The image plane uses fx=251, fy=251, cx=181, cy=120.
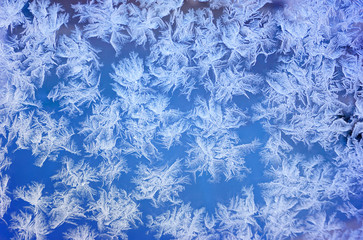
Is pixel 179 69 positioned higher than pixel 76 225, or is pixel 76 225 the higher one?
pixel 179 69

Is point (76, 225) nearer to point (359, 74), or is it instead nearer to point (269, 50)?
point (269, 50)

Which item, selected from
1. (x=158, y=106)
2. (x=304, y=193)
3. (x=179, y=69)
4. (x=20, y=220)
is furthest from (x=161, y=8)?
(x=20, y=220)

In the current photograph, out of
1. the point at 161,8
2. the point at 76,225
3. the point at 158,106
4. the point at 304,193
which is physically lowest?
the point at 76,225

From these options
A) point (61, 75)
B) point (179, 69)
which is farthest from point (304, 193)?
point (61, 75)

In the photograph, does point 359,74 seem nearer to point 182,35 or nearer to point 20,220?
point 182,35

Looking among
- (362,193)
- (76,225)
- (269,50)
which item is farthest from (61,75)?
(362,193)

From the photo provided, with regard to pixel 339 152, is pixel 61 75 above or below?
above

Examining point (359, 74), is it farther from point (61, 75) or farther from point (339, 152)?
point (61, 75)

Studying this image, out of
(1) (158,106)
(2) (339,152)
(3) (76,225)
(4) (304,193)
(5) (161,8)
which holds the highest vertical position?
(5) (161,8)
